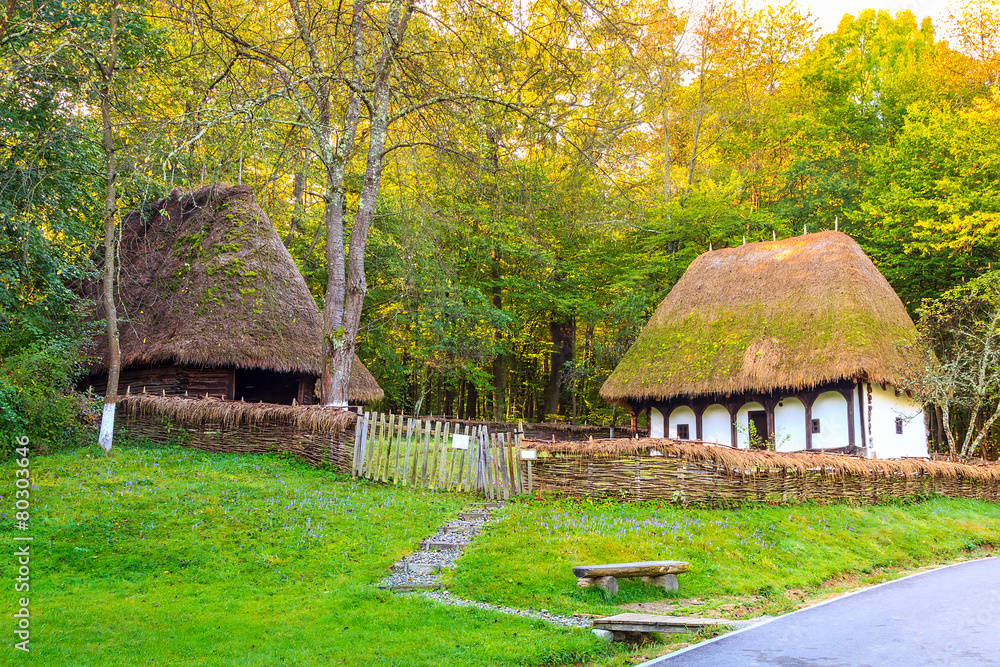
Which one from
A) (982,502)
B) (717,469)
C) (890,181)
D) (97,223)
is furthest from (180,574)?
(890,181)

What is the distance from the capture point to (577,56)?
11.2 m

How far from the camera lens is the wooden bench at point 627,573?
8055 millimetres

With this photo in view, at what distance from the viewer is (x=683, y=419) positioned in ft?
80.4

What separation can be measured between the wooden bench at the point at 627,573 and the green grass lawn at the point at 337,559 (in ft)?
0.49

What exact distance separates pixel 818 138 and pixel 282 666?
32.6m

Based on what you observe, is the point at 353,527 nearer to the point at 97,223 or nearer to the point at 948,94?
the point at 97,223

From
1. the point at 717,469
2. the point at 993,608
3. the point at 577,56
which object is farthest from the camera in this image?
the point at 717,469

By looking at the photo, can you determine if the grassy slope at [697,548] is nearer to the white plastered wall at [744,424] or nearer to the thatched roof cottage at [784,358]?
the thatched roof cottage at [784,358]

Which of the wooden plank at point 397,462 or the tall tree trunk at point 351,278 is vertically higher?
the tall tree trunk at point 351,278

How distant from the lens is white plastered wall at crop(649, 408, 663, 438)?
25109 mm

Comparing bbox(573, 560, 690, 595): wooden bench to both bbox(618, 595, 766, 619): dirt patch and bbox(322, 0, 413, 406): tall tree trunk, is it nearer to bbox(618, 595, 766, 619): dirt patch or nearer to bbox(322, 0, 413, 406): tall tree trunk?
bbox(618, 595, 766, 619): dirt patch

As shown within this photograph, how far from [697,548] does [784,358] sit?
12571 millimetres

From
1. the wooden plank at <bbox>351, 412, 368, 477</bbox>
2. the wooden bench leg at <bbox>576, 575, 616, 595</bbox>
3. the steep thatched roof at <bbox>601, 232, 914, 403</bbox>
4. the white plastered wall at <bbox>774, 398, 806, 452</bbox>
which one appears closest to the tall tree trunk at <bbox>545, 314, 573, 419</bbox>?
the steep thatched roof at <bbox>601, 232, 914, 403</bbox>

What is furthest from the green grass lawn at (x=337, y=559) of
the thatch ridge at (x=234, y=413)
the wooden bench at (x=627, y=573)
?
the thatch ridge at (x=234, y=413)
